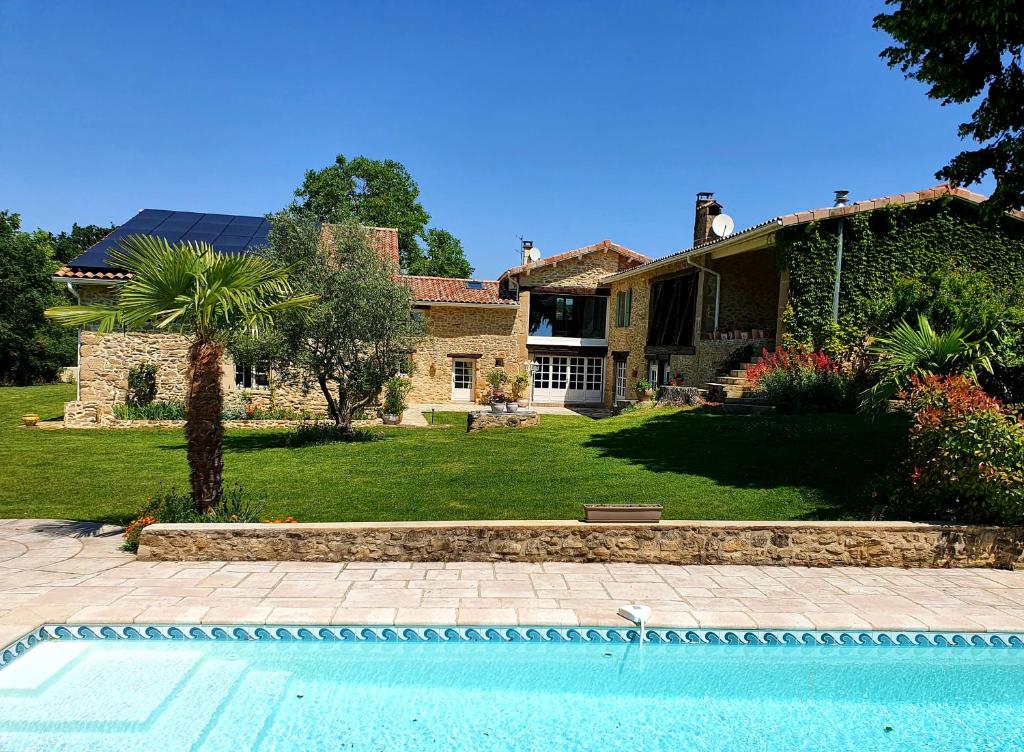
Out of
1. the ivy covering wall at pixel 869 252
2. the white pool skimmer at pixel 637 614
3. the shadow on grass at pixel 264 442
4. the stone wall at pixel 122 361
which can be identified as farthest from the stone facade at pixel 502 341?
the white pool skimmer at pixel 637 614

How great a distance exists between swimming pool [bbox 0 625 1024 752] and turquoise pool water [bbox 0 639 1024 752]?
0.5 inches

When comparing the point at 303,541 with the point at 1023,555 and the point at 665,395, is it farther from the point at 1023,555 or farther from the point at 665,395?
the point at 665,395

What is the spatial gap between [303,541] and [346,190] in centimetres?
3709

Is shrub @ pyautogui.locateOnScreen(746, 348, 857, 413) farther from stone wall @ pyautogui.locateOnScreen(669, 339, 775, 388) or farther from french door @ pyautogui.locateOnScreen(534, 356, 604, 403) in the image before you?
french door @ pyautogui.locateOnScreen(534, 356, 604, 403)

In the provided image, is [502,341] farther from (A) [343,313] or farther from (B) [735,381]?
(A) [343,313]

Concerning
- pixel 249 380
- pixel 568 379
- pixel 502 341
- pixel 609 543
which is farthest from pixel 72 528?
pixel 568 379

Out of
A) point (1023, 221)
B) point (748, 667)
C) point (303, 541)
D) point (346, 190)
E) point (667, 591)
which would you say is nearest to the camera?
point (748, 667)

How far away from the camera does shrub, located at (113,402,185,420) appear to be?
1811cm

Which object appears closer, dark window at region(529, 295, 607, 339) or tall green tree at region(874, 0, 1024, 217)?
tall green tree at region(874, 0, 1024, 217)

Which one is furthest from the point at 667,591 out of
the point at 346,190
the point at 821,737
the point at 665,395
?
the point at 346,190

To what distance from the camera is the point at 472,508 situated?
861cm

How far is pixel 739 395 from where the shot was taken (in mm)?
15914

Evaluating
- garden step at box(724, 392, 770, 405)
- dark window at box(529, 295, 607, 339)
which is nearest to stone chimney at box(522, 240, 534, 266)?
dark window at box(529, 295, 607, 339)

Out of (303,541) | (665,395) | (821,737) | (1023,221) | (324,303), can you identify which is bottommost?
(821,737)
